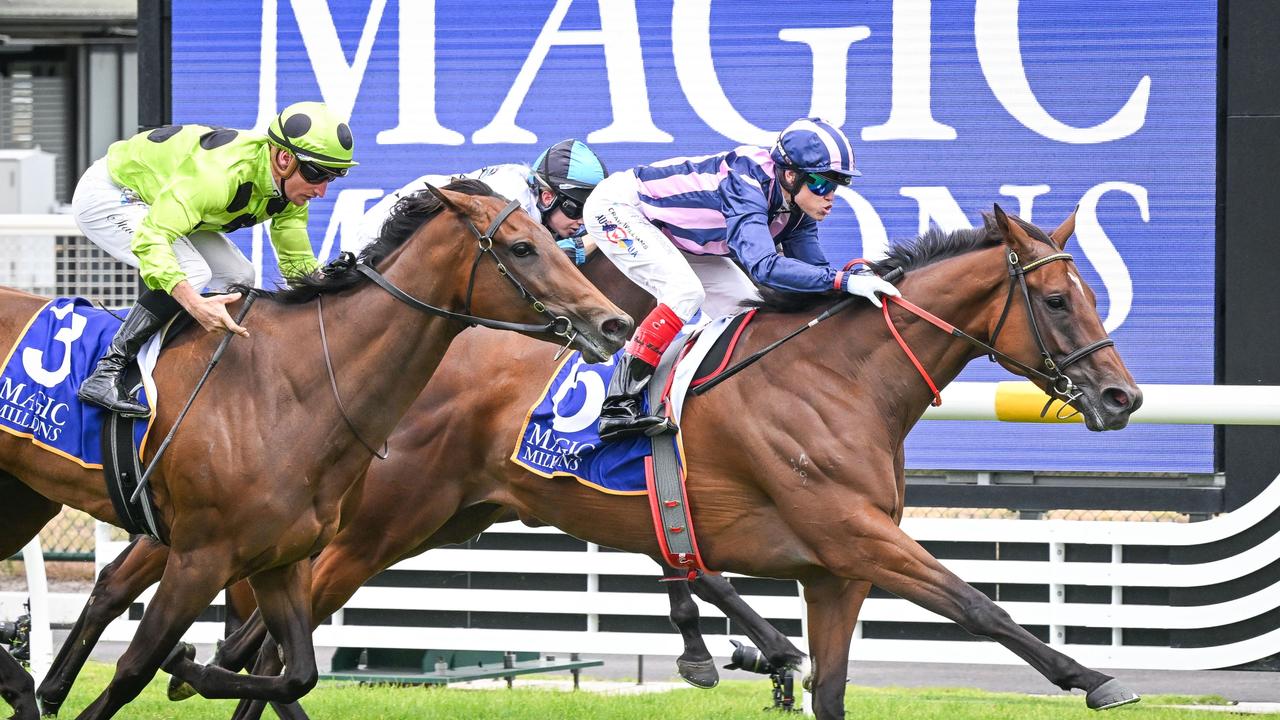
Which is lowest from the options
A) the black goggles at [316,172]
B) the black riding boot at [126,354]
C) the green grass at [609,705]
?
the green grass at [609,705]

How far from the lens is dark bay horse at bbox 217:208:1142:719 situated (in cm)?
440

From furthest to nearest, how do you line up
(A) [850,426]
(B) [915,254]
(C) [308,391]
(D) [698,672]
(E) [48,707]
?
1. (D) [698,672]
2. (E) [48,707]
3. (B) [915,254]
4. (A) [850,426]
5. (C) [308,391]

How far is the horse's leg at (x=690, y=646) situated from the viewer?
5469 millimetres

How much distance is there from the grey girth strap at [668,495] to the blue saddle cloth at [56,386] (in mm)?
1518

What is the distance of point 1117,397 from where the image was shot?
14.2 ft

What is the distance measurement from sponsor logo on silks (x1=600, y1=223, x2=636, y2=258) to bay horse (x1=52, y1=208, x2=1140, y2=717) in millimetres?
473

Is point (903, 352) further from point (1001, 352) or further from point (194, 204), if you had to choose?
point (194, 204)

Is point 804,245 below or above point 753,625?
above

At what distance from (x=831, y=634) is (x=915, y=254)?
46.2 inches

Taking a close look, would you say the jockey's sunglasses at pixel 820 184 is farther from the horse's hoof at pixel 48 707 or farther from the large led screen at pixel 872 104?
the horse's hoof at pixel 48 707

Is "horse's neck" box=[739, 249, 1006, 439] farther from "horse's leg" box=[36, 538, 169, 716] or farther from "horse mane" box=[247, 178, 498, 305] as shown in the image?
"horse's leg" box=[36, 538, 169, 716]

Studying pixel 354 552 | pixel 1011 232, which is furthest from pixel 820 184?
pixel 354 552

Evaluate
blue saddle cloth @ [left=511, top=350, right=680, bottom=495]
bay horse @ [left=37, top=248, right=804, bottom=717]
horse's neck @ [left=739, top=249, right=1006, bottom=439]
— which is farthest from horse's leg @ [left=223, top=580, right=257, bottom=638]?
horse's neck @ [left=739, top=249, right=1006, bottom=439]

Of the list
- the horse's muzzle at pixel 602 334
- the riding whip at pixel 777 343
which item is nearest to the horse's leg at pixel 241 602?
the riding whip at pixel 777 343
